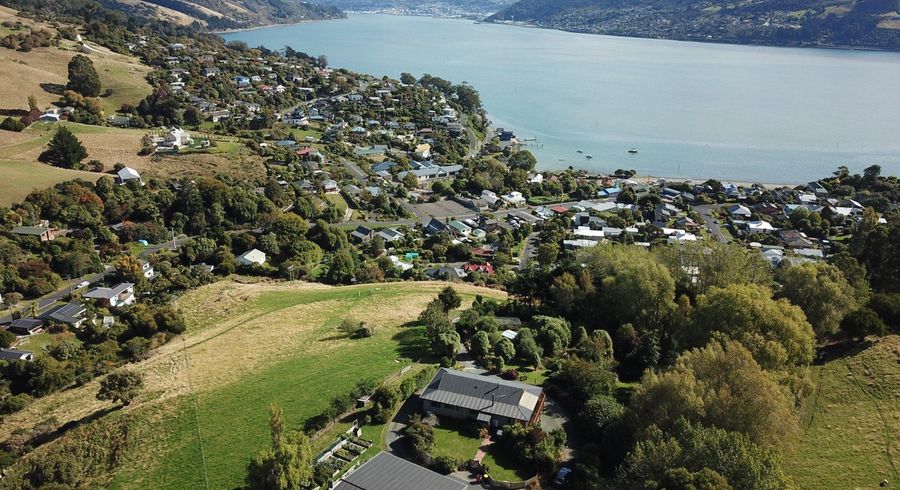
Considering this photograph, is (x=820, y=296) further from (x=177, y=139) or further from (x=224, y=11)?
(x=224, y=11)

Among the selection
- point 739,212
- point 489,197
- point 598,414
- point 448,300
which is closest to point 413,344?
point 448,300

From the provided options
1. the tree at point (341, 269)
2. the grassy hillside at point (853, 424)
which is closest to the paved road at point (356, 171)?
the tree at point (341, 269)

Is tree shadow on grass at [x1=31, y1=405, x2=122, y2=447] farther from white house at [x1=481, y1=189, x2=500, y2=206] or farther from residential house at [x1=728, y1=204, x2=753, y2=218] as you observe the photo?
residential house at [x1=728, y1=204, x2=753, y2=218]

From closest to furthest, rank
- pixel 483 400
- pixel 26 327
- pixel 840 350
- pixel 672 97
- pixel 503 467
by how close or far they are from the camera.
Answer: pixel 503 467
pixel 483 400
pixel 840 350
pixel 26 327
pixel 672 97

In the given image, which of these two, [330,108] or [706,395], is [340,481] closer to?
[706,395]

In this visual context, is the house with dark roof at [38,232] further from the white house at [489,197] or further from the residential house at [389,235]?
the white house at [489,197]
